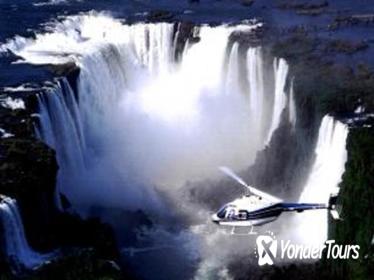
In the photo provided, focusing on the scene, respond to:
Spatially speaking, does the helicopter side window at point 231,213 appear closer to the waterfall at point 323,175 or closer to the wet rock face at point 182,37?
the waterfall at point 323,175

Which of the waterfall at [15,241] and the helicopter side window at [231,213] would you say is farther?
the helicopter side window at [231,213]

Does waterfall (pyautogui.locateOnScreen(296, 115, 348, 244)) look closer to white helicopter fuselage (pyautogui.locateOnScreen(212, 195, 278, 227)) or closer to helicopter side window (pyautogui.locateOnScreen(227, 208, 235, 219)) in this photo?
white helicopter fuselage (pyautogui.locateOnScreen(212, 195, 278, 227))

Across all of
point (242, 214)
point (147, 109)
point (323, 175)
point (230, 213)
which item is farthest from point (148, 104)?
point (242, 214)

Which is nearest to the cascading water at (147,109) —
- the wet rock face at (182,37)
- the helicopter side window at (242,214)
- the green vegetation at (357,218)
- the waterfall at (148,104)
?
the waterfall at (148,104)

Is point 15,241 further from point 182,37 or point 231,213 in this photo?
point 182,37

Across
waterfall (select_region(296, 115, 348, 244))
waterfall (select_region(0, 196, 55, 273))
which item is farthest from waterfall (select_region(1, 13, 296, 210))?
waterfall (select_region(0, 196, 55, 273))

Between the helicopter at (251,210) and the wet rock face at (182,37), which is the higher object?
the wet rock face at (182,37)

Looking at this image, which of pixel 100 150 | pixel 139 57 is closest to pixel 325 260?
pixel 100 150
